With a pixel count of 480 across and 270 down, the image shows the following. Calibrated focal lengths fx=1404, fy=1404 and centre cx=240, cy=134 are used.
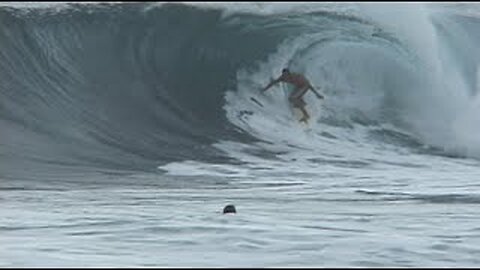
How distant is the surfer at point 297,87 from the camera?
64.3 ft

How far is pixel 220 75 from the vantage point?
21297mm

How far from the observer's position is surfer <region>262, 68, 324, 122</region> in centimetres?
1961

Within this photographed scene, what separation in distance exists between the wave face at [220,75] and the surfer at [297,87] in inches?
9.3

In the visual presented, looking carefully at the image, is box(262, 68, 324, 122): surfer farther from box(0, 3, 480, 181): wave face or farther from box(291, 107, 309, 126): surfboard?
box(0, 3, 480, 181): wave face

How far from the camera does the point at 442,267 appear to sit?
7613mm

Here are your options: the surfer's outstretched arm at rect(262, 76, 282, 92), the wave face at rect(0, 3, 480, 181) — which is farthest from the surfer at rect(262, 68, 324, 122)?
the wave face at rect(0, 3, 480, 181)

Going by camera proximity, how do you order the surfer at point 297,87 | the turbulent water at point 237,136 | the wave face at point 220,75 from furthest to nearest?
the surfer at point 297,87, the wave face at point 220,75, the turbulent water at point 237,136

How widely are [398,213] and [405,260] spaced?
266 cm

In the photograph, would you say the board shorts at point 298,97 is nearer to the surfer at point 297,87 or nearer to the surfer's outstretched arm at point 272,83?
the surfer at point 297,87

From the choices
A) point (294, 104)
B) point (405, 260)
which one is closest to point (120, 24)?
point (294, 104)

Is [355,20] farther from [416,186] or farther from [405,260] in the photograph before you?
[405,260]

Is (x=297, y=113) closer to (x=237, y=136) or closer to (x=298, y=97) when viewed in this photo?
(x=298, y=97)

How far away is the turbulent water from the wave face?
0.04 metres

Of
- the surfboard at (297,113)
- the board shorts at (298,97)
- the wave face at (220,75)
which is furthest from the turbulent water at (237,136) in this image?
the board shorts at (298,97)
